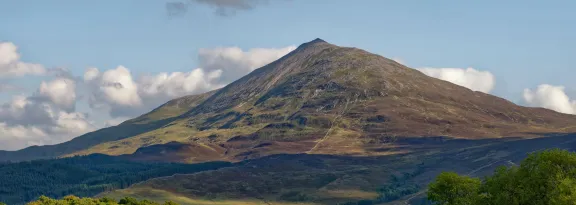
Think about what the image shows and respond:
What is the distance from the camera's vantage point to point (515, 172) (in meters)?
92.3

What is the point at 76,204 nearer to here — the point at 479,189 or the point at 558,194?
the point at 479,189

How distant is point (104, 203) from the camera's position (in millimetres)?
174750

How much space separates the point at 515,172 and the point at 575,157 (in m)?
7.28

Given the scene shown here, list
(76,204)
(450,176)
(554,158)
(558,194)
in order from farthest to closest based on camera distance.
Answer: (76,204) → (450,176) → (554,158) → (558,194)

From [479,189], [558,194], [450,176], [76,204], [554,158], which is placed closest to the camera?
[558,194]

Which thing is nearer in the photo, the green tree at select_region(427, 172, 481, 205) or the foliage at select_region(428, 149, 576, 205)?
the foliage at select_region(428, 149, 576, 205)

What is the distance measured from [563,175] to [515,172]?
24.9ft

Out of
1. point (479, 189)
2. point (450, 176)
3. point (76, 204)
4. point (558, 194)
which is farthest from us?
point (76, 204)

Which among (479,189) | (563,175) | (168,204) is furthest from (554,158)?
(168,204)

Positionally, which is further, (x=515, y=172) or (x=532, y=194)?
(x=515, y=172)

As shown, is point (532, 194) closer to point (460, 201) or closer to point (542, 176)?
point (542, 176)

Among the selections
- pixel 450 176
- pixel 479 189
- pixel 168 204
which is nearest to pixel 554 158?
pixel 479 189

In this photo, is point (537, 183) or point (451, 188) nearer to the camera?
point (537, 183)

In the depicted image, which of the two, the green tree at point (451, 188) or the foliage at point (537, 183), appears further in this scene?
the green tree at point (451, 188)
